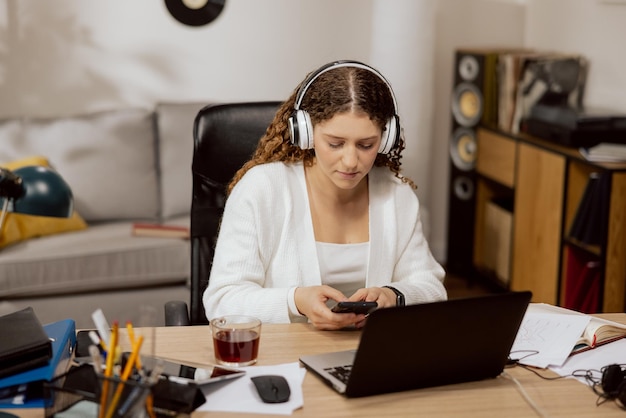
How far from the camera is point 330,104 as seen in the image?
179 cm

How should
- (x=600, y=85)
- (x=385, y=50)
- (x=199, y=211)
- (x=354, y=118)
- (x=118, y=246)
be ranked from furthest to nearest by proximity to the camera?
(x=385, y=50) → (x=600, y=85) → (x=118, y=246) → (x=199, y=211) → (x=354, y=118)

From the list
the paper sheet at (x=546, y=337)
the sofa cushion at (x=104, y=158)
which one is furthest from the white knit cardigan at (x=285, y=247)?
the sofa cushion at (x=104, y=158)

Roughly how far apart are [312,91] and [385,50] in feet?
7.47

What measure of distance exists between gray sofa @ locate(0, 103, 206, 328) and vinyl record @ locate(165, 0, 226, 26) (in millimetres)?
481

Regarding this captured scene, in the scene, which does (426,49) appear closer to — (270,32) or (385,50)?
(385,50)

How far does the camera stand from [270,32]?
4.22 metres

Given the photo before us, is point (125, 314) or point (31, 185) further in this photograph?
point (125, 314)

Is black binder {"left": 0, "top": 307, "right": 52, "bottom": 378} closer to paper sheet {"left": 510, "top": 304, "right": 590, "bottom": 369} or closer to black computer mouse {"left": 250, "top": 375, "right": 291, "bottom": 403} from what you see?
black computer mouse {"left": 250, "top": 375, "right": 291, "bottom": 403}

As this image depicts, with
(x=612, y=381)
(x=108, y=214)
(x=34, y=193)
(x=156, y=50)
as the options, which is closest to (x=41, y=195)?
(x=34, y=193)

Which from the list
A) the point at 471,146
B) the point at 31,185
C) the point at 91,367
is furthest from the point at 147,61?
the point at 91,367

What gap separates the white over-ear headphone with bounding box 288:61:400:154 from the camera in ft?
5.94

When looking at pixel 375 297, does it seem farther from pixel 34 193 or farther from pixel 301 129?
pixel 34 193

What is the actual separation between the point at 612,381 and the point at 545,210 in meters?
2.14

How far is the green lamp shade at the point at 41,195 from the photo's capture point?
A: 1.49 meters
